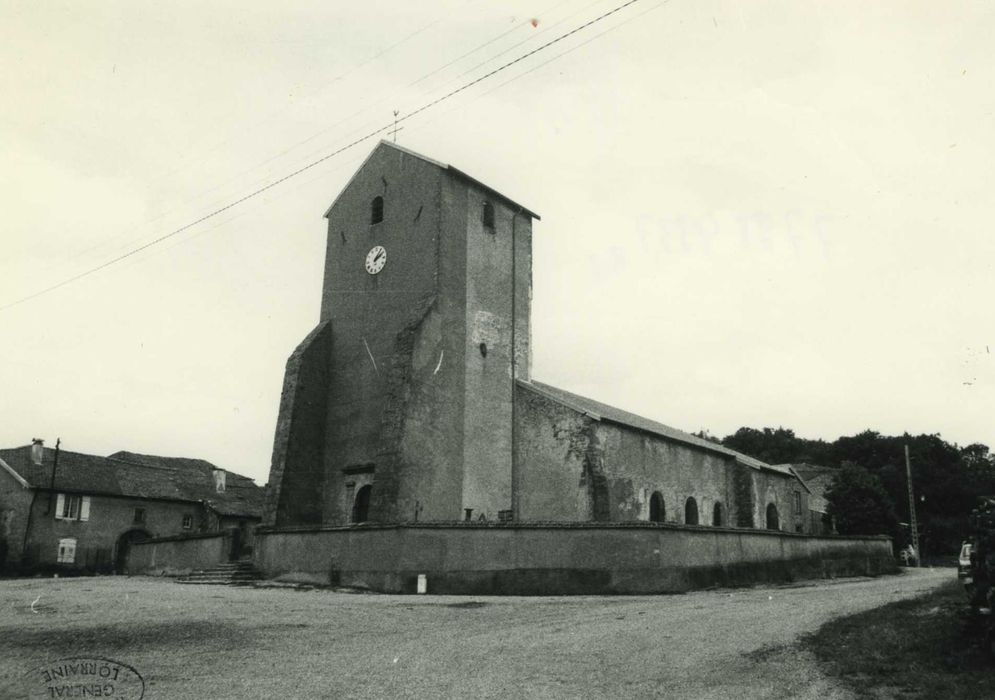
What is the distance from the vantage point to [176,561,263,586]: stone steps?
862 inches

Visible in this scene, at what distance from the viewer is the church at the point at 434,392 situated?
950 inches

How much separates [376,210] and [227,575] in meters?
14.4

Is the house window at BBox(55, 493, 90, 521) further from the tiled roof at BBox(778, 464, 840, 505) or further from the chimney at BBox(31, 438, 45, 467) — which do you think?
the tiled roof at BBox(778, 464, 840, 505)

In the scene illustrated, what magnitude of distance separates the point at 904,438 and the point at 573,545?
2564 inches

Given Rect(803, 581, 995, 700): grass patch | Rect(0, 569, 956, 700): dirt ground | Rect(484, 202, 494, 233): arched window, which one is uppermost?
Rect(484, 202, 494, 233): arched window

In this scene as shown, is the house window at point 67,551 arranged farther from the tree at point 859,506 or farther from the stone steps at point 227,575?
the tree at point 859,506

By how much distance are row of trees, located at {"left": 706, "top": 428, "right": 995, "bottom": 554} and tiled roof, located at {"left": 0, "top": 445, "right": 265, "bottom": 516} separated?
39.2 metres

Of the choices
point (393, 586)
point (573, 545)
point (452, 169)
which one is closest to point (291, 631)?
point (393, 586)

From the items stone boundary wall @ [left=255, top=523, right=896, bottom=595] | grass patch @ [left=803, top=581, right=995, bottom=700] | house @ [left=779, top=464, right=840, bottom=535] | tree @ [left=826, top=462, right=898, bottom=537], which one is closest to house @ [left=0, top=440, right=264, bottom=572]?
stone boundary wall @ [left=255, top=523, right=896, bottom=595]

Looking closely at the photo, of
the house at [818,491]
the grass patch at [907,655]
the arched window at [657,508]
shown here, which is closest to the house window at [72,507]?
the arched window at [657,508]

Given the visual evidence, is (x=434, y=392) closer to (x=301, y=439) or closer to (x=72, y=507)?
(x=301, y=439)

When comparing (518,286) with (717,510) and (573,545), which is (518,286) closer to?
(573,545)

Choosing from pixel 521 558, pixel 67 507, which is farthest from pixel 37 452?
pixel 521 558

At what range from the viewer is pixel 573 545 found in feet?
62.3
